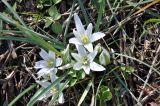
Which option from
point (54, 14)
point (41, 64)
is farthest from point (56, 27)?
point (41, 64)

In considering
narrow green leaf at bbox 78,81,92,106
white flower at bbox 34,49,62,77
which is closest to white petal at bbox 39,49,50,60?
white flower at bbox 34,49,62,77

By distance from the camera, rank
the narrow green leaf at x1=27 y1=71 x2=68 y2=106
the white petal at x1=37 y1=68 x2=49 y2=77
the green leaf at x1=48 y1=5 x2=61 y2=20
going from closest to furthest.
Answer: the narrow green leaf at x1=27 y1=71 x2=68 y2=106
the white petal at x1=37 y1=68 x2=49 y2=77
the green leaf at x1=48 y1=5 x2=61 y2=20

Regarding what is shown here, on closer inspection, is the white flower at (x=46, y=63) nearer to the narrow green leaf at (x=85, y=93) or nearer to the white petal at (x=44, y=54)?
the white petal at (x=44, y=54)

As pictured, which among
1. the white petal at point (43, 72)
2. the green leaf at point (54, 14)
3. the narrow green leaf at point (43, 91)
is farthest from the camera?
the green leaf at point (54, 14)

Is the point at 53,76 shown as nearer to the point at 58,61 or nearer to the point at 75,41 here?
the point at 58,61

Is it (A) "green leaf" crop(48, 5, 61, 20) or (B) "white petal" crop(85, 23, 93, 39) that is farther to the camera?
(A) "green leaf" crop(48, 5, 61, 20)

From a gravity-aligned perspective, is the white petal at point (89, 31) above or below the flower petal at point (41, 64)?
above

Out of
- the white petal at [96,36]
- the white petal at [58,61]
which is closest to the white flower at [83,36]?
the white petal at [96,36]

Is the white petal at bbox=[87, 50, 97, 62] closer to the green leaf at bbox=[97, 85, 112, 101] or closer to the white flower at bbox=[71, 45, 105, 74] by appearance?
the white flower at bbox=[71, 45, 105, 74]

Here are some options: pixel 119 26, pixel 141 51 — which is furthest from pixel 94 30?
pixel 141 51
